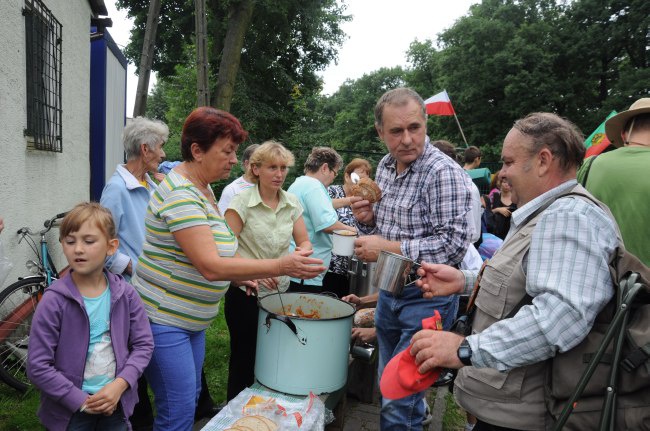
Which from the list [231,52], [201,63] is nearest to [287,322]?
[201,63]

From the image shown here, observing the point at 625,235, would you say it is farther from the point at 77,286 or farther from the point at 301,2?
the point at 301,2

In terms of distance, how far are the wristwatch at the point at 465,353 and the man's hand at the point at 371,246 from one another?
0.93m

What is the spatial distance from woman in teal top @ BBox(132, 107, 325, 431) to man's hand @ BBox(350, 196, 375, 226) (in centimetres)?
69

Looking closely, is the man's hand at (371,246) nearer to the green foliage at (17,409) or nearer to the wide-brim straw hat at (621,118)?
the wide-brim straw hat at (621,118)

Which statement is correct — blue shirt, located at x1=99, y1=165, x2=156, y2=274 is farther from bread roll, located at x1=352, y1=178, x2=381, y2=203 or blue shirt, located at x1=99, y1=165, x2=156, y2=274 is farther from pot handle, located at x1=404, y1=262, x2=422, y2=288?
pot handle, located at x1=404, y1=262, x2=422, y2=288

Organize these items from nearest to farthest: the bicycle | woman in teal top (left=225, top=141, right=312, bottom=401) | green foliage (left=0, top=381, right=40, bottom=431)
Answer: woman in teal top (left=225, top=141, right=312, bottom=401)
green foliage (left=0, top=381, right=40, bottom=431)
the bicycle

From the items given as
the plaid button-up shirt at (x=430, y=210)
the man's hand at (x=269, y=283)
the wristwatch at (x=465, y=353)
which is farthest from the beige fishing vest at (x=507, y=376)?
the man's hand at (x=269, y=283)

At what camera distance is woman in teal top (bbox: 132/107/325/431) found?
79.2 inches

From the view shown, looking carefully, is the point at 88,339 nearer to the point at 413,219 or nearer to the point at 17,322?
the point at 413,219

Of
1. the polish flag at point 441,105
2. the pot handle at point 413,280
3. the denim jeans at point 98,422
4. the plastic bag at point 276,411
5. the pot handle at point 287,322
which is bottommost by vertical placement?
the plastic bag at point 276,411

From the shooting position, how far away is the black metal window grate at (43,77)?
14.2 feet

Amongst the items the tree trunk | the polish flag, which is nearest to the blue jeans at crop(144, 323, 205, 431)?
the polish flag

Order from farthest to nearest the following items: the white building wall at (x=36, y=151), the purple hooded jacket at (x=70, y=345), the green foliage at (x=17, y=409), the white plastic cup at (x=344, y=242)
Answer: the white building wall at (x=36, y=151)
the white plastic cup at (x=344, y=242)
the green foliage at (x=17, y=409)
the purple hooded jacket at (x=70, y=345)

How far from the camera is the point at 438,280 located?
2137 mm
